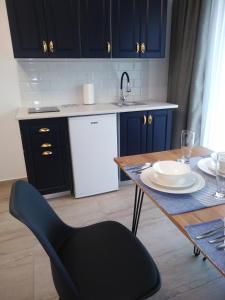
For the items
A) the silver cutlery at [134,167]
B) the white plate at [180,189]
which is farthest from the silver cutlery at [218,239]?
the silver cutlery at [134,167]

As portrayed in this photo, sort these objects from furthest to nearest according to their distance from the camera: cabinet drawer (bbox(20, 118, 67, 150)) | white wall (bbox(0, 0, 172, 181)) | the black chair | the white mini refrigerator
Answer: white wall (bbox(0, 0, 172, 181)), the white mini refrigerator, cabinet drawer (bbox(20, 118, 67, 150)), the black chair

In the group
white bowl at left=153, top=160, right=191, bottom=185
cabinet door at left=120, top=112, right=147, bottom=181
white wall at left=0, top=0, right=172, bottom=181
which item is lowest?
cabinet door at left=120, top=112, right=147, bottom=181

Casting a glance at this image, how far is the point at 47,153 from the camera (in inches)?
90.3

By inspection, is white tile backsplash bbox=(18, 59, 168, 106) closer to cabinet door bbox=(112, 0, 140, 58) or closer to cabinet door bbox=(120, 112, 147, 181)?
cabinet door bbox=(112, 0, 140, 58)

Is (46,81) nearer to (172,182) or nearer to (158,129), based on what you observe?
(158,129)

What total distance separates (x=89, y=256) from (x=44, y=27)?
6.70 feet

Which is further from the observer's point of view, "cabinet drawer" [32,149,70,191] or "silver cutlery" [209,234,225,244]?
"cabinet drawer" [32,149,70,191]

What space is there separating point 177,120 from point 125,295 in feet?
7.28

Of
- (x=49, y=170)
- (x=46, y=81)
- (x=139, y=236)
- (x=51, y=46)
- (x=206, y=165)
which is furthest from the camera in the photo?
(x=46, y=81)

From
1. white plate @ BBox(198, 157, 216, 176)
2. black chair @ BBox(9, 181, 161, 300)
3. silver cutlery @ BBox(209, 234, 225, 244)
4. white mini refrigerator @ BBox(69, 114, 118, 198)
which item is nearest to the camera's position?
silver cutlery @ BBox(209, 234, 225, 244)

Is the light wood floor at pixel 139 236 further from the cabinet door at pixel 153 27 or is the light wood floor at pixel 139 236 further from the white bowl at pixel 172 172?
the cabinet door at pixel 153 27

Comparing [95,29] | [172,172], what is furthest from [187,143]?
[95,29]

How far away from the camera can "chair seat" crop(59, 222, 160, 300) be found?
0.93m

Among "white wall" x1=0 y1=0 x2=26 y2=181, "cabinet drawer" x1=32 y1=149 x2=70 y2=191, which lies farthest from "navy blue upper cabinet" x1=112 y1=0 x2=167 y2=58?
"cabinet drawer" x1=32 y1=149 x2=70 y2=191
